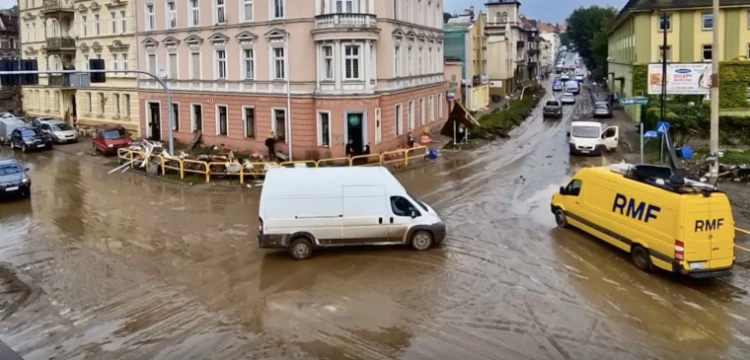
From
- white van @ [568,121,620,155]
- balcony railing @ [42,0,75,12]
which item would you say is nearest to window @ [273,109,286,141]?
white van @ [568,121,620,155]

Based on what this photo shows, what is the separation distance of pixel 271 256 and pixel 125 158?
19.0m

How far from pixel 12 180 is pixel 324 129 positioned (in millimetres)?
13253

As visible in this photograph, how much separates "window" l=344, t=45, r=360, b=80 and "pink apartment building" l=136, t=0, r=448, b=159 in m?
0.05

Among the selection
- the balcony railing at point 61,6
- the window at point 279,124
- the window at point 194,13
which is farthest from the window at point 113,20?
the window at point 279,124

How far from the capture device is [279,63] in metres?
33.8

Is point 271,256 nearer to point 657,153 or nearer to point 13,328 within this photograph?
point 13,328

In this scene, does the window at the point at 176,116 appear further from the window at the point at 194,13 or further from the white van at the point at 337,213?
the white van at the point at 337,213

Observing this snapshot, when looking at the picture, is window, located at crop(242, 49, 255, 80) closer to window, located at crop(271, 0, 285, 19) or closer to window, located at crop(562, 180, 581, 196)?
window, located at crop(271, 0, 285, 19)

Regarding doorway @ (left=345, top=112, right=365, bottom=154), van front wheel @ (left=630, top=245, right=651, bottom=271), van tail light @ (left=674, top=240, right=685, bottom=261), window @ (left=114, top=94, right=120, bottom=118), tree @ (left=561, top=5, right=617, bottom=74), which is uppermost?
tree @ (left=561, top=5, right=617, bottom=74)

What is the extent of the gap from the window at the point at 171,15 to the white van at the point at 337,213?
2426 centimetres

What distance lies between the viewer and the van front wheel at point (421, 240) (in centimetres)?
1753

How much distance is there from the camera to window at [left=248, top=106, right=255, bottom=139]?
3559 centimetres

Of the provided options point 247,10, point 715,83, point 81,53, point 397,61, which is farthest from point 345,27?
point 81,53

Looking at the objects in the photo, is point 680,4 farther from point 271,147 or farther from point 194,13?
point 194,13
